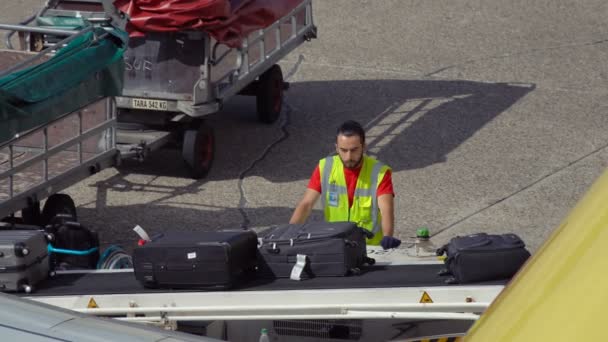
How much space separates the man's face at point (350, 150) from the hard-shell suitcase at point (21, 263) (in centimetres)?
218

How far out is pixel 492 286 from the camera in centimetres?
584

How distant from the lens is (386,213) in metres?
7.52

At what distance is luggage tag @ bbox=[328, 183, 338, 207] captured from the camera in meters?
7.68

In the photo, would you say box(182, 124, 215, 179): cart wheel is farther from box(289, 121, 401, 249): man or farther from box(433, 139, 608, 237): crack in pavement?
box(289, 121, 401, 249): man

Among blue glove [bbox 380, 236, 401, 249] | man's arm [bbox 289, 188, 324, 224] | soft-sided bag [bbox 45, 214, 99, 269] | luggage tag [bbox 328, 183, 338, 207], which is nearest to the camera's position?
blue glove [bbox 380, 236, 401, 249]

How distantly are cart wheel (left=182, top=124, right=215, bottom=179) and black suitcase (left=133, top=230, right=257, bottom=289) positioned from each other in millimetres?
4509

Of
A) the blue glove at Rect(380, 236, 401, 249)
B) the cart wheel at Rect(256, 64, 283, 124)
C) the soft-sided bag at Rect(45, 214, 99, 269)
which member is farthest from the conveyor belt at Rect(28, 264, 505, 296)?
the cart wheel at Rect(256, 64, 283, 124)

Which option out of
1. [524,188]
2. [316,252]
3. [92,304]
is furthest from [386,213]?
[524,188]

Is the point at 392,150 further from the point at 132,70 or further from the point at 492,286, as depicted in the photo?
the point at 492,286

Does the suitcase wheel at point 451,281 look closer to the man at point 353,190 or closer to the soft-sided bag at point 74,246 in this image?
the man at point 353,190

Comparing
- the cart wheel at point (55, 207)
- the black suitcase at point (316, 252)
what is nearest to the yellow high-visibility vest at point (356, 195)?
the black suitcase at point (316, 252)

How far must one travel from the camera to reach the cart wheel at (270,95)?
1257 cm

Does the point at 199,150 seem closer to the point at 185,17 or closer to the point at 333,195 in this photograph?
the point at 185,17

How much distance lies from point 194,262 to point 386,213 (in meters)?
1.84
